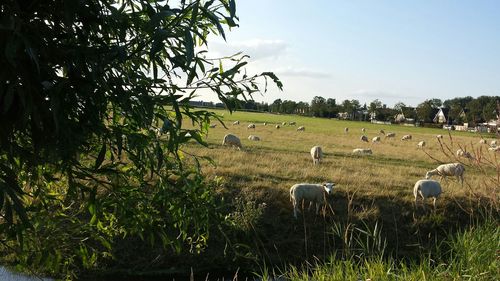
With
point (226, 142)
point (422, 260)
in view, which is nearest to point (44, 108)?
point (422, 260)

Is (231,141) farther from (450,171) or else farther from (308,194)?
(308,194)

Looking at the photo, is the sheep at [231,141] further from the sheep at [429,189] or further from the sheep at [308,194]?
the sheep at [429,189]

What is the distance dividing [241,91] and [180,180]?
0.83 metres

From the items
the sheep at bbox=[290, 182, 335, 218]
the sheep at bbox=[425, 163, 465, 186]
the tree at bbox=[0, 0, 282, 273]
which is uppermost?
the tree at bbox=[0, 0, 282, 273]

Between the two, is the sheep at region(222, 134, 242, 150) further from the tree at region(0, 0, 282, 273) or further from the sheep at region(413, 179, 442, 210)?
the tree at region(0, 0, 282, 273)

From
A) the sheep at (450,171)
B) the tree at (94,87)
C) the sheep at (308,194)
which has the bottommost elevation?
the sheep at (308,194)

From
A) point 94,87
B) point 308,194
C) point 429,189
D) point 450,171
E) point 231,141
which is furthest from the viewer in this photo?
point 231,141

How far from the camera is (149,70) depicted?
320 cm

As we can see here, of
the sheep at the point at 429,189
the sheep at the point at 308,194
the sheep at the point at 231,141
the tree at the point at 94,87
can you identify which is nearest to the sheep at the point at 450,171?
the sheep at the point at 429,189

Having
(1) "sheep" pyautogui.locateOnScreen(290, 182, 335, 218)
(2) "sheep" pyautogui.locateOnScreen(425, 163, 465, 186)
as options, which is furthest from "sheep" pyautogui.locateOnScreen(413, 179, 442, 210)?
(2) "sheep" pyautogui.locateOnScreen(425, 163, 465, 186)

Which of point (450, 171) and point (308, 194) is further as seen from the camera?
point (450, 171)

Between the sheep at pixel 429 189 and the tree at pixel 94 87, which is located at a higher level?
the tree at pixel 94 87

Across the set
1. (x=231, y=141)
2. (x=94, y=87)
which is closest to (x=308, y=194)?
(x=94, y=87)

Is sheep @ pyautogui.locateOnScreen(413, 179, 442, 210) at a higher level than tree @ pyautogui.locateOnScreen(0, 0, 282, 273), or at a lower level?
lower
